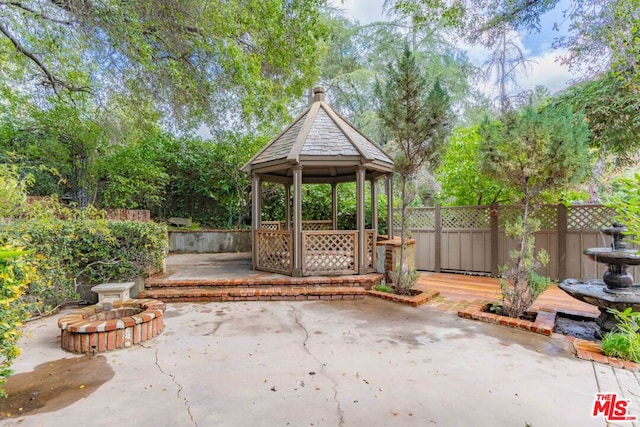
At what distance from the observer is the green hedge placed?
187 inches

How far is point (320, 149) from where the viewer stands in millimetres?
6582

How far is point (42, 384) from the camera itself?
282 cm

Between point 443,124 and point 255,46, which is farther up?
point 255,46

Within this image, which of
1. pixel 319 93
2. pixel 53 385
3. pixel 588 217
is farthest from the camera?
pixel 319 93

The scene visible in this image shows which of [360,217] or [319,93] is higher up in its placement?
[319,93]

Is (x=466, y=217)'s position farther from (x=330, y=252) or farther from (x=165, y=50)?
(x=165, y=50)

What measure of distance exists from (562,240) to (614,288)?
10.3 feet

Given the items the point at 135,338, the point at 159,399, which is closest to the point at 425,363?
the point at 159,399

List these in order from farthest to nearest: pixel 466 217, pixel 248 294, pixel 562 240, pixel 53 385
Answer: pixel 466 217, pixel 562 240, pixel 248 294, pixel 53 385

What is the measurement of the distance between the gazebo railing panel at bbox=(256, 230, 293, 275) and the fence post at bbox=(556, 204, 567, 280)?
18.7 ft

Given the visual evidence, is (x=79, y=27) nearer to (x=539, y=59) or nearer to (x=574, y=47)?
(x=574, y=47)

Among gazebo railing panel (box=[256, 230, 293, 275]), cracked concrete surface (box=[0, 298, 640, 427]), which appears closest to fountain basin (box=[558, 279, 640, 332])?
cracked concrete surface (box=[0, 298, 640, 427])

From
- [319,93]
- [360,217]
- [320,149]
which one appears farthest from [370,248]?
[319,93]

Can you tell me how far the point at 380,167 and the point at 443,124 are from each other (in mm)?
1769
